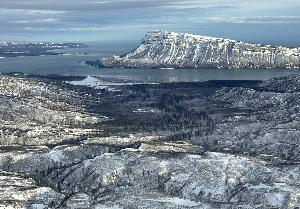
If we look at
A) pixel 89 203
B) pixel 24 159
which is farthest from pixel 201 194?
pixel 24 159

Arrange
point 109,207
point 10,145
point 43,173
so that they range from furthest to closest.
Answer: point 10,145
point 43,173
point 109,207

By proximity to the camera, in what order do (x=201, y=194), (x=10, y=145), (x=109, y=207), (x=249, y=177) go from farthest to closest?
(x=10, y=145) → (x=249, y=177) → (x=201, y=194) → (x=109, y=207)

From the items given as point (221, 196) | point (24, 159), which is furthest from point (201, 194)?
point (24, 159)

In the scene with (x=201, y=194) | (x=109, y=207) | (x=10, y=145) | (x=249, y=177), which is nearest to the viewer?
(x=109, y=207)

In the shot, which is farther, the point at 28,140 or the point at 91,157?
the point at 28,140

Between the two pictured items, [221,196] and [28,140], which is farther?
[28,140]

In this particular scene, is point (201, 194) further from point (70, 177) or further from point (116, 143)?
point (116, 143)

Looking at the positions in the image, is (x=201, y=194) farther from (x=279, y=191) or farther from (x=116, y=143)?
(x=116, y=143)

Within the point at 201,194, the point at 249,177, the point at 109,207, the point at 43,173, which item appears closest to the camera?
the point at 109,207

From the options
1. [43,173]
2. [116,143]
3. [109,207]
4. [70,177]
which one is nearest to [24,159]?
[43,173]
